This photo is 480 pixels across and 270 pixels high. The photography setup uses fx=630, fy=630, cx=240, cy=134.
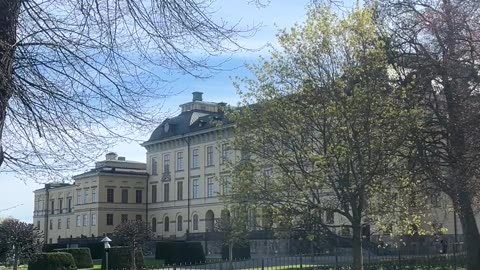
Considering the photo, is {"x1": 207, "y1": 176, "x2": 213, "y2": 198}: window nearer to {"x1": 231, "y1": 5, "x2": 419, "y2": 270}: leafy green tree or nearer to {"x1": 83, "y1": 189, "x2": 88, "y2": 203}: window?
{"x1": 83, "y1": 189, "x2": 88, "y2": 203}: window

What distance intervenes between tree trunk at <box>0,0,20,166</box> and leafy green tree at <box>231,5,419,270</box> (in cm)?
1162

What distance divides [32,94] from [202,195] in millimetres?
59360

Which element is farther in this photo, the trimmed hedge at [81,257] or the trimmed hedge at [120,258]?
the trimmed hedge at [81,257]

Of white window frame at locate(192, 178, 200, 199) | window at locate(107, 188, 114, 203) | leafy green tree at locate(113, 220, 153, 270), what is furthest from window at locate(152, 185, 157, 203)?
leafy green tree at locate(113, 220, 153, 270)

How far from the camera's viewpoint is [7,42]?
193 inches

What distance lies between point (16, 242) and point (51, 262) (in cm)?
418

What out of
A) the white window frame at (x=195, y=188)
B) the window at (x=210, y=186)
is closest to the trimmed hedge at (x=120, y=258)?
the window at (x=210, y=186)

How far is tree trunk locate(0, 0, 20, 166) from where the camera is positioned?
4812 mm

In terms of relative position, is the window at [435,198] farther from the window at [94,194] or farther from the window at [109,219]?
the window at [94,194]

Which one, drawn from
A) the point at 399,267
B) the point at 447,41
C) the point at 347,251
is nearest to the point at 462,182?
the point at 447,41

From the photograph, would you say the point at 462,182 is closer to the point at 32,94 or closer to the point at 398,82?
the point at 398,82

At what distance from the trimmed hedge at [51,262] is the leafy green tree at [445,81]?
674 inches

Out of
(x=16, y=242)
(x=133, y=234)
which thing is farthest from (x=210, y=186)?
(x=16, y=242)

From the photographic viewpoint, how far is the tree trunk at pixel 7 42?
4.81m
